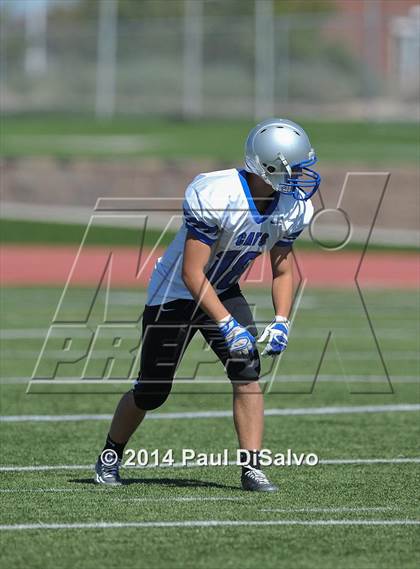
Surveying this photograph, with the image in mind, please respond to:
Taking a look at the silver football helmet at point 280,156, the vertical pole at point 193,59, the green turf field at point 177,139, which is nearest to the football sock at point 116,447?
the silver football helmet at point 280,156

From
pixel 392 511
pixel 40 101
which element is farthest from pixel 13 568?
pixel 40 101

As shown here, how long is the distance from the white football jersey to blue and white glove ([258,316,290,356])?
0.33 m

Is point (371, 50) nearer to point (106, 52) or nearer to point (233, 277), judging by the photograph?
point (106, 52)

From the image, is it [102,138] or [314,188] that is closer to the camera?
[314,188]

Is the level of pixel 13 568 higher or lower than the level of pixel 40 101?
higher

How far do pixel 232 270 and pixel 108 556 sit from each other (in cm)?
187

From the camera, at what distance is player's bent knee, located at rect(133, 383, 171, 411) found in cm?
647

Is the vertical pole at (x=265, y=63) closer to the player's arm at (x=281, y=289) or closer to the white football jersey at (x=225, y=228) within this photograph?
the player's arm at (x=281, y=289)

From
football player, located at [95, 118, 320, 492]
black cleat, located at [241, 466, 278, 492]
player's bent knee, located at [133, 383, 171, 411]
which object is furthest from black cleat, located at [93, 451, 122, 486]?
black cleat, located at [241, 466, 278, 492]

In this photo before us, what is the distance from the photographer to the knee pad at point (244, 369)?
6.33m

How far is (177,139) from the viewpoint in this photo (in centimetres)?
3403

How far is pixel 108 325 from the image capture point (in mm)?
13867

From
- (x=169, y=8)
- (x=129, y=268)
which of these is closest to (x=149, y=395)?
(x=129, y=268)

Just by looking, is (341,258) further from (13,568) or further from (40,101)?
(40,101)
